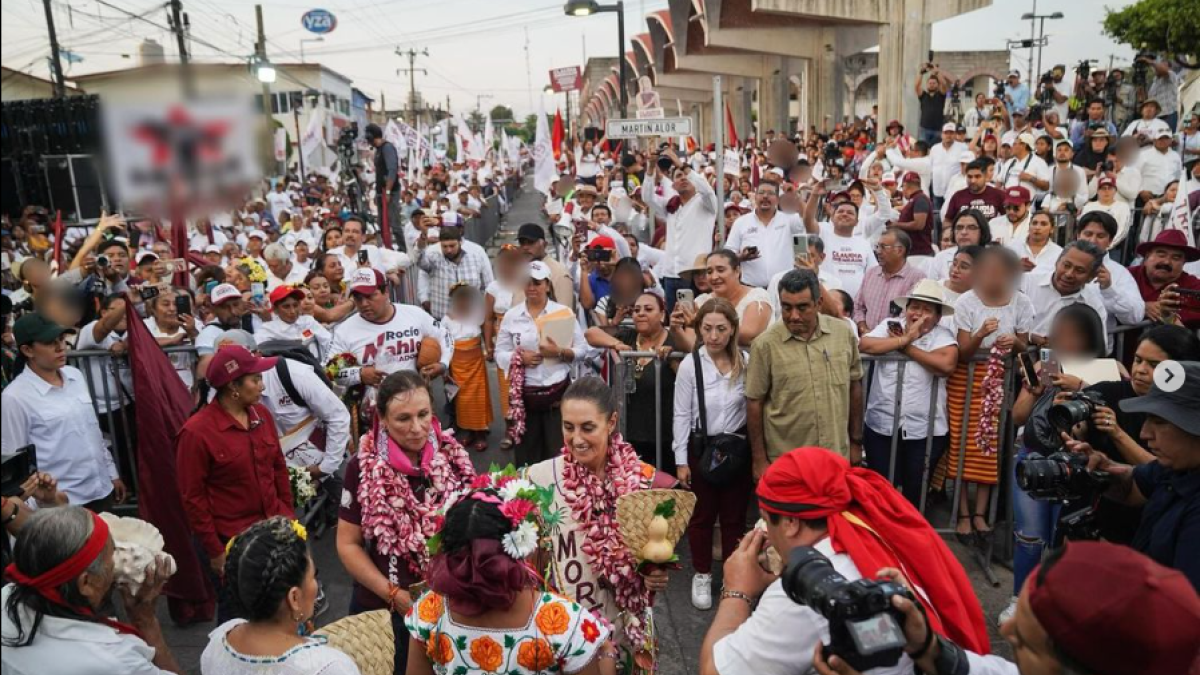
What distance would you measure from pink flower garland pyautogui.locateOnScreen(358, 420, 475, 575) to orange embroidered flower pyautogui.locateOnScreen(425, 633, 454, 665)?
0.82 metres

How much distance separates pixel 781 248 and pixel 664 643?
4.17 m

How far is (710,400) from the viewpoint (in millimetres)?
4836

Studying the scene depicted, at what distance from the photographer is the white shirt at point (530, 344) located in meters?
6.11

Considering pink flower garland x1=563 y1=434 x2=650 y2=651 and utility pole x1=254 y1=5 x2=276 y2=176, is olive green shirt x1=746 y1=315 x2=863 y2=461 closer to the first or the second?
pink flower garland x1=563 y1=434 x2=650 y2=651

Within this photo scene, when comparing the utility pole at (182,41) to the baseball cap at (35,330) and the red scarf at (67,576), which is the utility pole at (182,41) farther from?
the baseball cap at (35,330)

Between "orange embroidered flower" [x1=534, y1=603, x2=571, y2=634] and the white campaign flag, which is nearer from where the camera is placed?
"orange embroidered flower" [x1=534, y1=603, x2=571, y2=634]

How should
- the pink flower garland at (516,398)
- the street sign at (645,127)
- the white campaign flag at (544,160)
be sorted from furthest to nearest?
the white campaign flag at (544,160)
the street sign at (645,127)
the pink flower garland at (516,398)

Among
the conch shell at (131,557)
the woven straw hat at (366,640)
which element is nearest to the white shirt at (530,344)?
the conch shell at (131,557)

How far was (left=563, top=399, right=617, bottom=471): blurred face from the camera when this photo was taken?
11.4 feet

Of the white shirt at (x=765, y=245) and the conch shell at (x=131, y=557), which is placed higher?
the white shirt at (x=765, y=245)

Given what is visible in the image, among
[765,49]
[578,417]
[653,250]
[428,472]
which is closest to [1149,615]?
[578,417]

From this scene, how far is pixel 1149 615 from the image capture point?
67.2 inches

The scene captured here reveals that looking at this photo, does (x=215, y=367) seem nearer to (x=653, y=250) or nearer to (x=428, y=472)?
(x=428, y=472)

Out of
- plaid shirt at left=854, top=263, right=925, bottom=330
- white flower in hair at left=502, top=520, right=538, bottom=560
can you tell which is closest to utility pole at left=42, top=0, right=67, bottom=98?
white flower in hair at left=502, top=520, right=538, bottom=560
